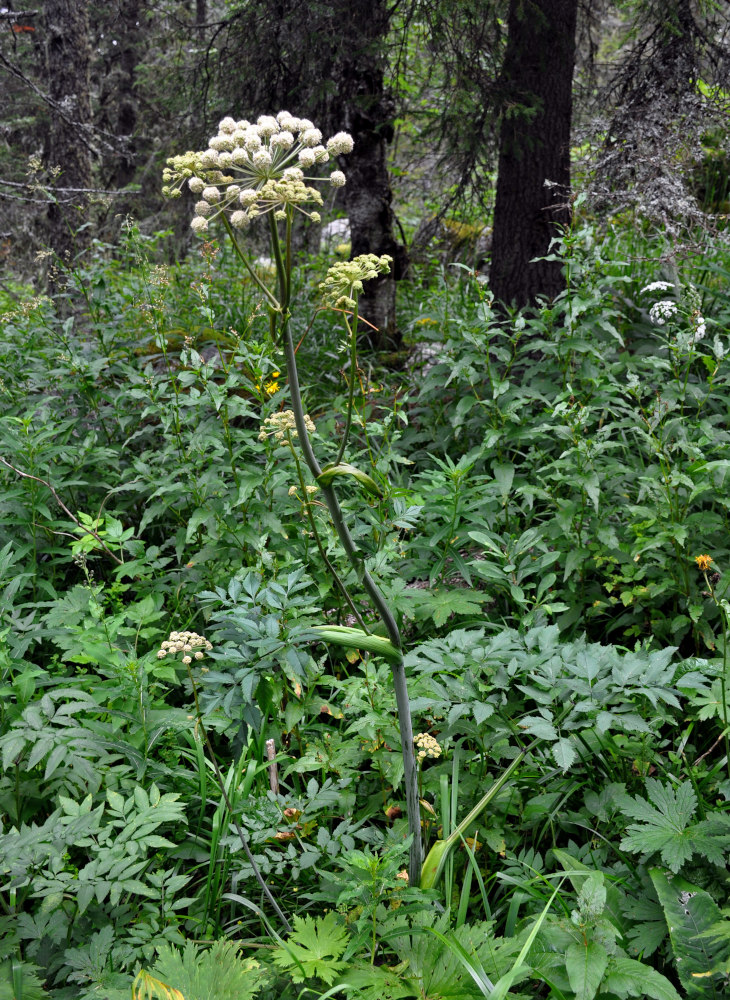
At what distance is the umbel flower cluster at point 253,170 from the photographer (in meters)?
1.33

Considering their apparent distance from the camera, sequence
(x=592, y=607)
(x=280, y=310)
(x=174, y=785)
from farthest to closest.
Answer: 1. (x=592, y=607)
2. (x=174, y=785)
3. (x=280, y=310)

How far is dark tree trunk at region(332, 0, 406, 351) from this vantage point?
16.7 ft

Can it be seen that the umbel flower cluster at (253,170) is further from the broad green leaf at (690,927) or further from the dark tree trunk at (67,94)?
the dark tree trunk at (67,94)

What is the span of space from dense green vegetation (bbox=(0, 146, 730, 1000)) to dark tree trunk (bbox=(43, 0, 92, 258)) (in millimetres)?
3722

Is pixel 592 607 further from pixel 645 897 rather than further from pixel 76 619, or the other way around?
pixel 76 619

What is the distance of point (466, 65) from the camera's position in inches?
183

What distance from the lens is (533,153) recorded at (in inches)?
180

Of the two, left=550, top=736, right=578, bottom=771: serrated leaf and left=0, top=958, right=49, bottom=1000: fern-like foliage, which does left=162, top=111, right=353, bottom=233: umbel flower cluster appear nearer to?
left=550, top=736, right=578, bottom=771: serrated leaf

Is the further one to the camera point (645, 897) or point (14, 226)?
point (14, 226)

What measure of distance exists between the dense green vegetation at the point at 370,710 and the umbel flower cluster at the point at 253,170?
25 centimetres

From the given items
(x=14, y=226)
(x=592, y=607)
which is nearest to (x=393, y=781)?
(x=592, y=607)

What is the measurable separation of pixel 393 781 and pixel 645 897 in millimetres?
685

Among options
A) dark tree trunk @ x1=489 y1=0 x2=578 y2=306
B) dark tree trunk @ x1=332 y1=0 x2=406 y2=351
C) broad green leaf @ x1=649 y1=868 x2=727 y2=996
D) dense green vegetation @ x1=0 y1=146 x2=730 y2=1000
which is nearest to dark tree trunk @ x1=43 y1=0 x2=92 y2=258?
dark tree trunk @ x1=332 y1=0 x2=406 y2=351

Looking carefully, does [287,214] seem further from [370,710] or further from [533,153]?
[533,153]
